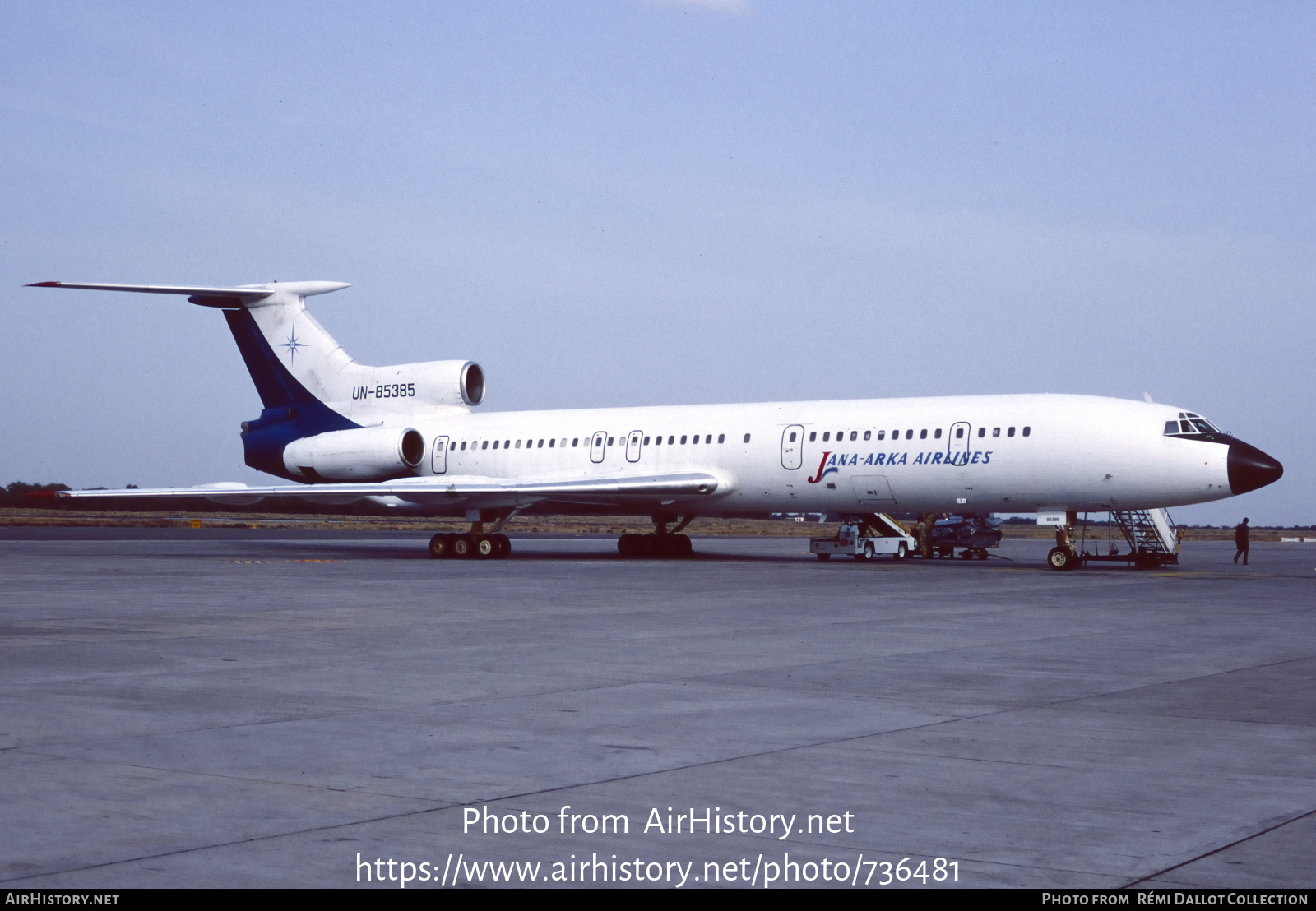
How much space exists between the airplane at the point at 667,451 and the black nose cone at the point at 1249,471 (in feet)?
0.10

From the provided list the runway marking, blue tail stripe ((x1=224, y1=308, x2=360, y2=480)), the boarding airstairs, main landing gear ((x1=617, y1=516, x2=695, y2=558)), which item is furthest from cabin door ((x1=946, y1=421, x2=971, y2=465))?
blue tail stripe ((x1=224, y1=308, x2=360, y2=480))

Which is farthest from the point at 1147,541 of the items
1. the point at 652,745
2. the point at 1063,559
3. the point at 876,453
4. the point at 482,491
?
the point at 652,745

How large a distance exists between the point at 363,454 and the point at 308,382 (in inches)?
136

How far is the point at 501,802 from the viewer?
6.00 meters

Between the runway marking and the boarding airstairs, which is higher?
the boarding airstairs

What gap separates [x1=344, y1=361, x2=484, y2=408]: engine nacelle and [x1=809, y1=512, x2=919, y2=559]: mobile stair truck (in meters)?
10.6

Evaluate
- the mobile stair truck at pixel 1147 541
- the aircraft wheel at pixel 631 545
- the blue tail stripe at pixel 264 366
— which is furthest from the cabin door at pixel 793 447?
the blue tail stripe at pixel 264 366

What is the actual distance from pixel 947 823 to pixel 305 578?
18157mm

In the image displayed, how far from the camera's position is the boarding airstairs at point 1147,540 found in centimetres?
2980

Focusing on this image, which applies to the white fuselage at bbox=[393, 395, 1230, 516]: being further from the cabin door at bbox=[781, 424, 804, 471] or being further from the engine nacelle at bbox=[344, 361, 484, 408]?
the engine nacelle at bbox=[344, 361, 484, 408]

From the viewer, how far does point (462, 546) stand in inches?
1261

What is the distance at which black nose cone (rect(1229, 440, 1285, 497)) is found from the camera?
24797 mm

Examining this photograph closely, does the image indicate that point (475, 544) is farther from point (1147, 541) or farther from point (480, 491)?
point (1147, 541)
